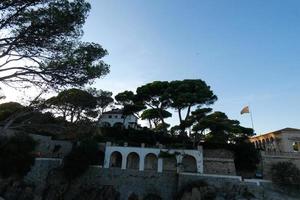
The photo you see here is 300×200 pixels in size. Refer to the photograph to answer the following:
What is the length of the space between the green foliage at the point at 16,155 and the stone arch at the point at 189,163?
13340mm

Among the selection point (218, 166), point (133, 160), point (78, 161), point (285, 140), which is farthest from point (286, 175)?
point (78, 161)

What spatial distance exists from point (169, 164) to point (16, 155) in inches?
504

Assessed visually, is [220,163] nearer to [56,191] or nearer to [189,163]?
[189,163]

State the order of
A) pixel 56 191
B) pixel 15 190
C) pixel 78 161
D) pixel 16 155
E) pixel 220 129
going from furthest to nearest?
pixel 220 129
pixel 78 161
pixel 56 191
pixel 15 190
pixel 16 155

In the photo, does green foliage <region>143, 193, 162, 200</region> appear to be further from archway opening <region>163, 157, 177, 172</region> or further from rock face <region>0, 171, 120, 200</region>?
archway opening <region>163, 157, 177, 172</region>

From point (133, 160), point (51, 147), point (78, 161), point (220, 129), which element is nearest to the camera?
point (78, 161)

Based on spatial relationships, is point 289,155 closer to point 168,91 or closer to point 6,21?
point 168,91

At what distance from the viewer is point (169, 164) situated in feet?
73.1

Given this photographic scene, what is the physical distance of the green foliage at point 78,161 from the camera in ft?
68.2

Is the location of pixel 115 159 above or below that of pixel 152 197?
above

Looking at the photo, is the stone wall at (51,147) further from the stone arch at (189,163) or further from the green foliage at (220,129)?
the green foliage at (220,129)

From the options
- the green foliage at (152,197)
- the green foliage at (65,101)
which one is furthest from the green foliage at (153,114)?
the green foliage at (65,101)

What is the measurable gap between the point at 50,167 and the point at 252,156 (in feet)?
62.1

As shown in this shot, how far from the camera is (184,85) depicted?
25891mm
